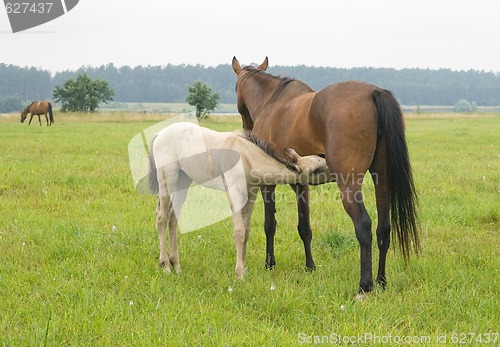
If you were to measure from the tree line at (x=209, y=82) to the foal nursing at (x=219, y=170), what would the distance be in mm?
105201

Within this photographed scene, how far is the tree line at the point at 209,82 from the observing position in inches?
4636

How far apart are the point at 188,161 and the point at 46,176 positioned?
552 cm

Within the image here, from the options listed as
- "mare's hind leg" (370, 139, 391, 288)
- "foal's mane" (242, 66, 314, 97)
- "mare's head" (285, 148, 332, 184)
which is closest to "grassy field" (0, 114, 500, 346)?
"mare's hind leg" (370, 139, 391, 288)

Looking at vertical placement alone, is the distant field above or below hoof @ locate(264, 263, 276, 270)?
above

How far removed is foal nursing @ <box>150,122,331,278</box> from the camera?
4715 millimetres

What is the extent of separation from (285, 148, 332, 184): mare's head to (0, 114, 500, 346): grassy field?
3.14 feet

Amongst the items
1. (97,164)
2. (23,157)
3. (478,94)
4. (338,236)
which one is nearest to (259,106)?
(338,236)

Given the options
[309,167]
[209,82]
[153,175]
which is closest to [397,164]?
[309,167]

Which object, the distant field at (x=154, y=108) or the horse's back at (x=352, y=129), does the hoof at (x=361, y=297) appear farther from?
Answer: the distant field at (x=154, y=108)

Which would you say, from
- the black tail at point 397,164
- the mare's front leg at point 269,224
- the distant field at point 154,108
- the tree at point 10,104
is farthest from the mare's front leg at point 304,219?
the tree at point 10,104

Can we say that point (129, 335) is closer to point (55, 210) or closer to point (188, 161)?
point (188, 161)

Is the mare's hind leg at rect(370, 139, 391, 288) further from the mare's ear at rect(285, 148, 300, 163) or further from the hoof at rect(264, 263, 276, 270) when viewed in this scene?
the hoof at rect(264, 263, 276, 270)

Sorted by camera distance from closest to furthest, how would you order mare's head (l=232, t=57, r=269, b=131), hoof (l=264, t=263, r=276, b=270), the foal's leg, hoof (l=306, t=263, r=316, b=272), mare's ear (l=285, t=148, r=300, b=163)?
mare's ear (l=285, t=148, r=300, b=163)
the foal's leg
hoof (l=306, t=263, r=316, b=272)
hoof (l=264, t=263, r=276, b=270)
mare's head (l=232, t=57, r=269, b=131)

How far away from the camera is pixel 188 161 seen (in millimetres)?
5258
